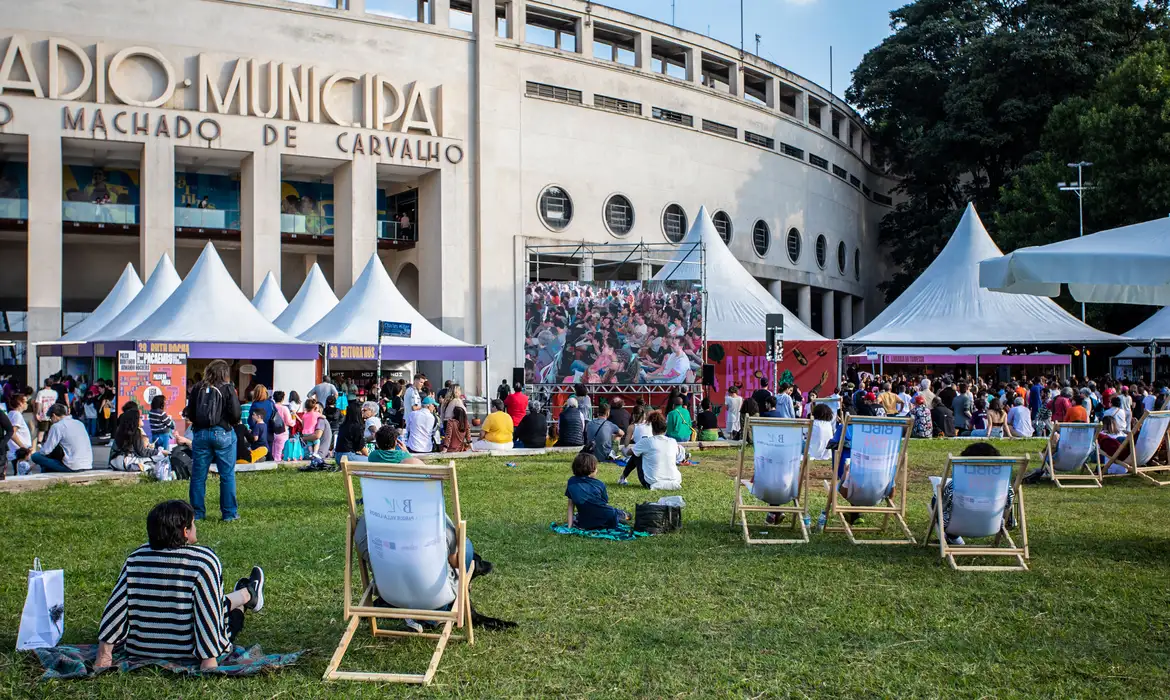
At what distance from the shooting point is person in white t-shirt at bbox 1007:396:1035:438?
20047mm

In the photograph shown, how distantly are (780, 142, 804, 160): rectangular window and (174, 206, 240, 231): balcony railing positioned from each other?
76.1ft

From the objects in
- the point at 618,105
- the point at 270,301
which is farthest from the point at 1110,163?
the point at 270,301

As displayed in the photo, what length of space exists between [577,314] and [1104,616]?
18051 mm

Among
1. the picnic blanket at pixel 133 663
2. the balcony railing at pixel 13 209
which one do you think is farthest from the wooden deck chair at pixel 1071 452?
the balcony railing at pixel 13 209

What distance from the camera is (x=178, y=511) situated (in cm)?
460

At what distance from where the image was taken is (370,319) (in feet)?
69.1

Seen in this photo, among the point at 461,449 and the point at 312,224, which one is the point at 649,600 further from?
the point at 312,224

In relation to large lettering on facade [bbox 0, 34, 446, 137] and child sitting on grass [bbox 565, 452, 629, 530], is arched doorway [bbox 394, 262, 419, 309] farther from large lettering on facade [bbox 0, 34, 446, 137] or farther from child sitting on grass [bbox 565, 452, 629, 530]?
child sitting on grass [bbox 565, 452, 629, 530]

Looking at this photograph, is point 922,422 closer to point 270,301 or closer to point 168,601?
point 270,301

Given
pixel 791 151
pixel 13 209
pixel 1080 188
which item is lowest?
pixel 13 209

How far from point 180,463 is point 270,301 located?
42.7 feet

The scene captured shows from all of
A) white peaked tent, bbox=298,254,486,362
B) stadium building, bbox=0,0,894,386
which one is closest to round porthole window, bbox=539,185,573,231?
stadium building, bbox=0,0,894,386

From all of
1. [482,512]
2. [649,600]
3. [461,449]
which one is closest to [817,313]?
[461,449]

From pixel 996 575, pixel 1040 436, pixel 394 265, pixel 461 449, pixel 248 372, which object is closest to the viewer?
pixel 996 575
